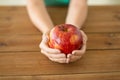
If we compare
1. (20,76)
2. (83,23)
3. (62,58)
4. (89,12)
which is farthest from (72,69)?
(89,12)

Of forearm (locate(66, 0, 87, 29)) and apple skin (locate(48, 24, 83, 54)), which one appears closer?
apple skin (locate(48, 24, 83, 54))

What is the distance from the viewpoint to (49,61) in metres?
0.83

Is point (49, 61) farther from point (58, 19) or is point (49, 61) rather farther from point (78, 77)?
point (58, 19)

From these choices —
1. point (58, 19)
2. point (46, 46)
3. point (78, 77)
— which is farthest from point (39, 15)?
point (78, 77)

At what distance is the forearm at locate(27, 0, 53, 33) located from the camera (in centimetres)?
98

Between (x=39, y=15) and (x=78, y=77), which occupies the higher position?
(x=39, y=15)

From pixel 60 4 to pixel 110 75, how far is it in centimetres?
55

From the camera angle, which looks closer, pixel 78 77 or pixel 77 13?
pixel 78 77

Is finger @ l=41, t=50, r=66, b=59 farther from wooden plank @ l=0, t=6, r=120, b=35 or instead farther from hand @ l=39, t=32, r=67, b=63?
wooden plank @ l=0, t=6, r=120, b=35

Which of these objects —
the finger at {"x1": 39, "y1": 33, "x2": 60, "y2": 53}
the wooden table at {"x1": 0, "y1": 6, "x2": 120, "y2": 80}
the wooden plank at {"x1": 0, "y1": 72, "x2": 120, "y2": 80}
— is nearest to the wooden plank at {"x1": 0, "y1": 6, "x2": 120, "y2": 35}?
the wooden table at {"x1": 0, "y1": 6, "x2": 120, "y2": 80}

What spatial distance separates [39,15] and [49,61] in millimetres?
290

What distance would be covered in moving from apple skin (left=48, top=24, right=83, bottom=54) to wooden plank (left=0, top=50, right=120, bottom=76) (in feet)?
0.21

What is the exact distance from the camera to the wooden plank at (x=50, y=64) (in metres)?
0.78

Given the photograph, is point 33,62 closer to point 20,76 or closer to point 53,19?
point 20,76
